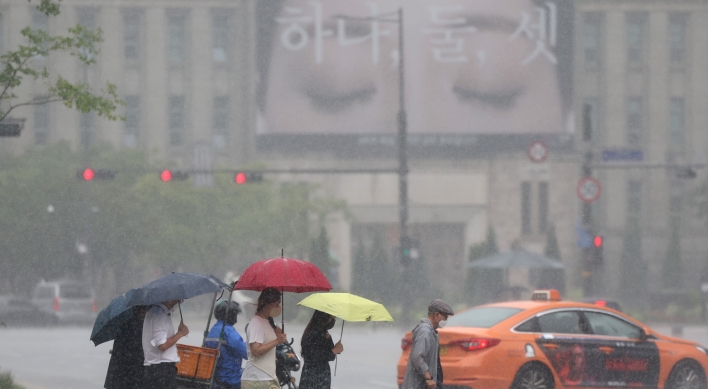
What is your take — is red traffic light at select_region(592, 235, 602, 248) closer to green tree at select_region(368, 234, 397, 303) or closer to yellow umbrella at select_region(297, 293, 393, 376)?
yellow umbrella at select_region(297, 293, 393, 376)

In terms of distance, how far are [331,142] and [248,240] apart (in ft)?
55.2

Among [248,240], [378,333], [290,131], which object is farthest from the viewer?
[290,131]

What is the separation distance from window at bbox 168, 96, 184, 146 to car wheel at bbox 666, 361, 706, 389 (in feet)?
194

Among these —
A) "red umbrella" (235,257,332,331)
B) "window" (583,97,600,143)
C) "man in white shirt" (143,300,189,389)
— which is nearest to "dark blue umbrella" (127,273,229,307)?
"man in white shirt" (143,300,189,389)

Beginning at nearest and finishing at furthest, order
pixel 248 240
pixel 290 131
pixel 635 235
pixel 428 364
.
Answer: pixel 428 364 < pixel 248 240 < pixel 635 235 < pixel 290 131

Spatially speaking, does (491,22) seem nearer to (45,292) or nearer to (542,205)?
(542,205)

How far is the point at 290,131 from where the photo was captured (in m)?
69.6

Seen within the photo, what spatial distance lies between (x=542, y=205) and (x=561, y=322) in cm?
5855

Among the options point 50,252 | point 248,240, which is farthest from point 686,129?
point 50,252

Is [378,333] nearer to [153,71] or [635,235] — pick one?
[635,235]

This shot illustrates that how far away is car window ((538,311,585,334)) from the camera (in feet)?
46.2

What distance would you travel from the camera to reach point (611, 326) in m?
14.5

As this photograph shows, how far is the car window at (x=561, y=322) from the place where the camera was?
555 inches

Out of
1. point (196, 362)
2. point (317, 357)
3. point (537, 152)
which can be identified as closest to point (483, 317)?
point (317, 357)
